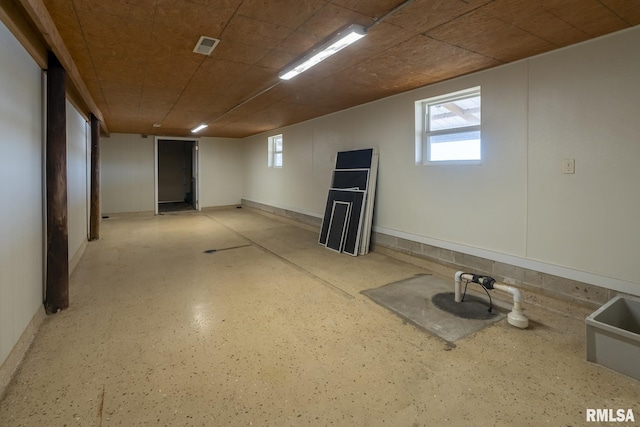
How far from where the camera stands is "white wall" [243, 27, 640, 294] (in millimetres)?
2539

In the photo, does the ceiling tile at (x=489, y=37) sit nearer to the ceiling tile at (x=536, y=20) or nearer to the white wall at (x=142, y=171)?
the ceiling tile at (x=536, y=20)

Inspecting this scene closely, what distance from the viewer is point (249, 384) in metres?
1.89

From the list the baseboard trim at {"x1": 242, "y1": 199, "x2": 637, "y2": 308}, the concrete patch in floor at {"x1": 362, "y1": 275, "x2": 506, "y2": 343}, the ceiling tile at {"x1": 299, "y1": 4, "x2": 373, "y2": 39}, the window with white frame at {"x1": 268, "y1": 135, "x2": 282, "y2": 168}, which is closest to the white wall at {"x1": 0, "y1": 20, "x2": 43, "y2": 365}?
the ceiling tile at {"x1": 299, "y1": 4, "x2": 373, "y2": 39}

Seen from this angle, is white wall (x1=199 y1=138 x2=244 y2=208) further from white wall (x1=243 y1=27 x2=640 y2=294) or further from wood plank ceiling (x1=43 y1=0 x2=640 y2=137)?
white wall (x1=243 y1=27 x2=640 y2=294)

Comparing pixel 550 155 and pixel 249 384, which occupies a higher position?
pixel 550 155

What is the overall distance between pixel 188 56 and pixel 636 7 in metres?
3.65

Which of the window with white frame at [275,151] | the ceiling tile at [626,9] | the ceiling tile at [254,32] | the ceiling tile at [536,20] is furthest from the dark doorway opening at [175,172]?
the ceiling tile at [626,9]

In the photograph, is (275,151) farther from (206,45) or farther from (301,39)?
(301,39)

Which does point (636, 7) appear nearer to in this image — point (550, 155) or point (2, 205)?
point (550, 155)

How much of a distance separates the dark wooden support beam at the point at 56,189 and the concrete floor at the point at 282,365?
0.90ft

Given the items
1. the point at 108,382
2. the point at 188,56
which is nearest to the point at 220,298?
the point at 108,382

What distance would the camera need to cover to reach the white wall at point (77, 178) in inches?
155

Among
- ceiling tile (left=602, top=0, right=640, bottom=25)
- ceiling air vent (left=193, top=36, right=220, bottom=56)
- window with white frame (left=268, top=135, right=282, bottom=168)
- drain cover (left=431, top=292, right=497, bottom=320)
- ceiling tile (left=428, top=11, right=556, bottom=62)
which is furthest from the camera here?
window with white frame (left=268, top=135, right=282, bottom=168)

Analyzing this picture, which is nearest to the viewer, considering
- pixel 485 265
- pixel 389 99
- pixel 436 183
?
pixel 485 265
